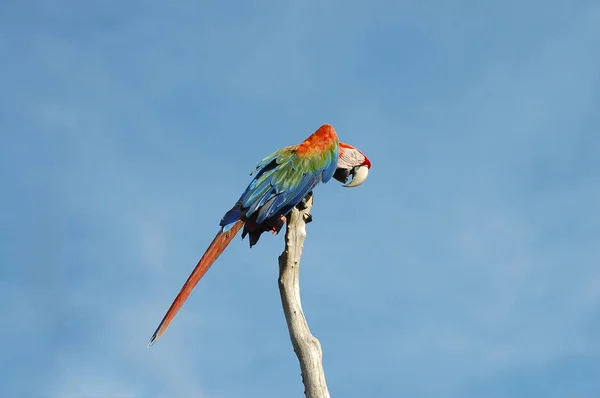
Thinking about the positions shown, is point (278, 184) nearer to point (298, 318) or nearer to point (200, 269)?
point (200, 269)

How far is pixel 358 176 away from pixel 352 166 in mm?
107

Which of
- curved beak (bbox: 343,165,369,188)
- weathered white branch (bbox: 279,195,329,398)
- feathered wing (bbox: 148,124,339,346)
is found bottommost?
weathered white branch (bbox: 279,195,329,398)

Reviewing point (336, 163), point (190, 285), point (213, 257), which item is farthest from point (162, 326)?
point (336, 163)

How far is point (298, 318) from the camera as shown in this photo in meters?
3.92

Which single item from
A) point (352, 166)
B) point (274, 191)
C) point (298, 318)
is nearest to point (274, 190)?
point (274, 191)

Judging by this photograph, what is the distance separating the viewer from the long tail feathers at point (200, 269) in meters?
3.93

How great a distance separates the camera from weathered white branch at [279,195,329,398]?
3.74 m

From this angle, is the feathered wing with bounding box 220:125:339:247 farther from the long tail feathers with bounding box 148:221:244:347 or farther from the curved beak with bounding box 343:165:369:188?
the curved beak with bounding box 343:165:369:188

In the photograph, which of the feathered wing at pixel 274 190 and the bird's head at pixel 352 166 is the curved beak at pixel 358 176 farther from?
the feathered wing at pixel 274 190

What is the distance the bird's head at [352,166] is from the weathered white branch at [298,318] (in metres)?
1.63

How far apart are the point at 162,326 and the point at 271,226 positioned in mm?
1202

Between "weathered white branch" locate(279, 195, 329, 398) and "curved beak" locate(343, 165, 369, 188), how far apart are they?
5.46ft

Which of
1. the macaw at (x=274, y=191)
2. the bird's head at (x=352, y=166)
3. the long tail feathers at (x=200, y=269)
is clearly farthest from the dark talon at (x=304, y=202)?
the bird's head at (x=352, y=166)

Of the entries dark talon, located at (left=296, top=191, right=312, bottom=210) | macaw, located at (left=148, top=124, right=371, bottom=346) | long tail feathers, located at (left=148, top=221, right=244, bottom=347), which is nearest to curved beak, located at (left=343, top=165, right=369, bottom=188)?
macaw, located at (left=148, top=124, right=371, bottom=346)
